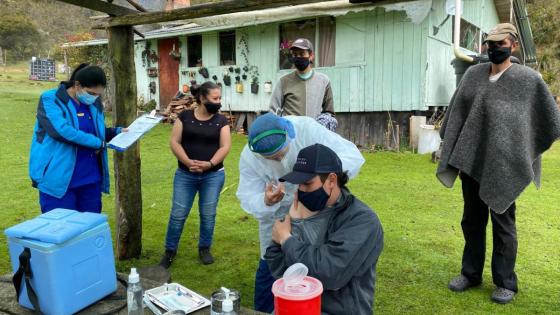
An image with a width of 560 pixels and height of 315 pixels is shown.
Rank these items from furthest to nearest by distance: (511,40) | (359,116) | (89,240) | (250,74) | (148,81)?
(148,81) < (250,74) < (359,116) < (511,40) < (89,240)

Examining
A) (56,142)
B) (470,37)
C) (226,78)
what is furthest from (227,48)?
(56,142)

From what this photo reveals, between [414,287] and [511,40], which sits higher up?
[511,40]

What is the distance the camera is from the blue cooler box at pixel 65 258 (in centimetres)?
194

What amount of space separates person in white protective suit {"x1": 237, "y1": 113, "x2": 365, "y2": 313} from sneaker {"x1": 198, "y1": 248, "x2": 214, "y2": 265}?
5.33 ft

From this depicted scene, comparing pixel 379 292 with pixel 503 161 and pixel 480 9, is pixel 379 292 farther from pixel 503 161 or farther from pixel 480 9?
pixel 480 9

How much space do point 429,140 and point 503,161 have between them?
727 centimetres

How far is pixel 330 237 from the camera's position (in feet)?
6.64

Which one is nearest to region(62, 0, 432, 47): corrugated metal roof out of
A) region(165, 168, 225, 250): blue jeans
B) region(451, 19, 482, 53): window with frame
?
region(165, 168, 225, 250): blue jeans

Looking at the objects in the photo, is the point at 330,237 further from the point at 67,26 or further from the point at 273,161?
the point at 67,26

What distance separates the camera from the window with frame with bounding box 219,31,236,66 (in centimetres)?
1338

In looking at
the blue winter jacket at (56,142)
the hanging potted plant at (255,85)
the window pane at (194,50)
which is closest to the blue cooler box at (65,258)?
the blue winter jacket at (56,142)

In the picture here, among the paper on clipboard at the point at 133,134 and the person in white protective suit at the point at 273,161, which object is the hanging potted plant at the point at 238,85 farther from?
the person in white protective suit at the point at 273,161

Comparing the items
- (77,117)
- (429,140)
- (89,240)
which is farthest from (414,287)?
(429,140)

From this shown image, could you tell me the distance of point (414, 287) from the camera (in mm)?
3785
